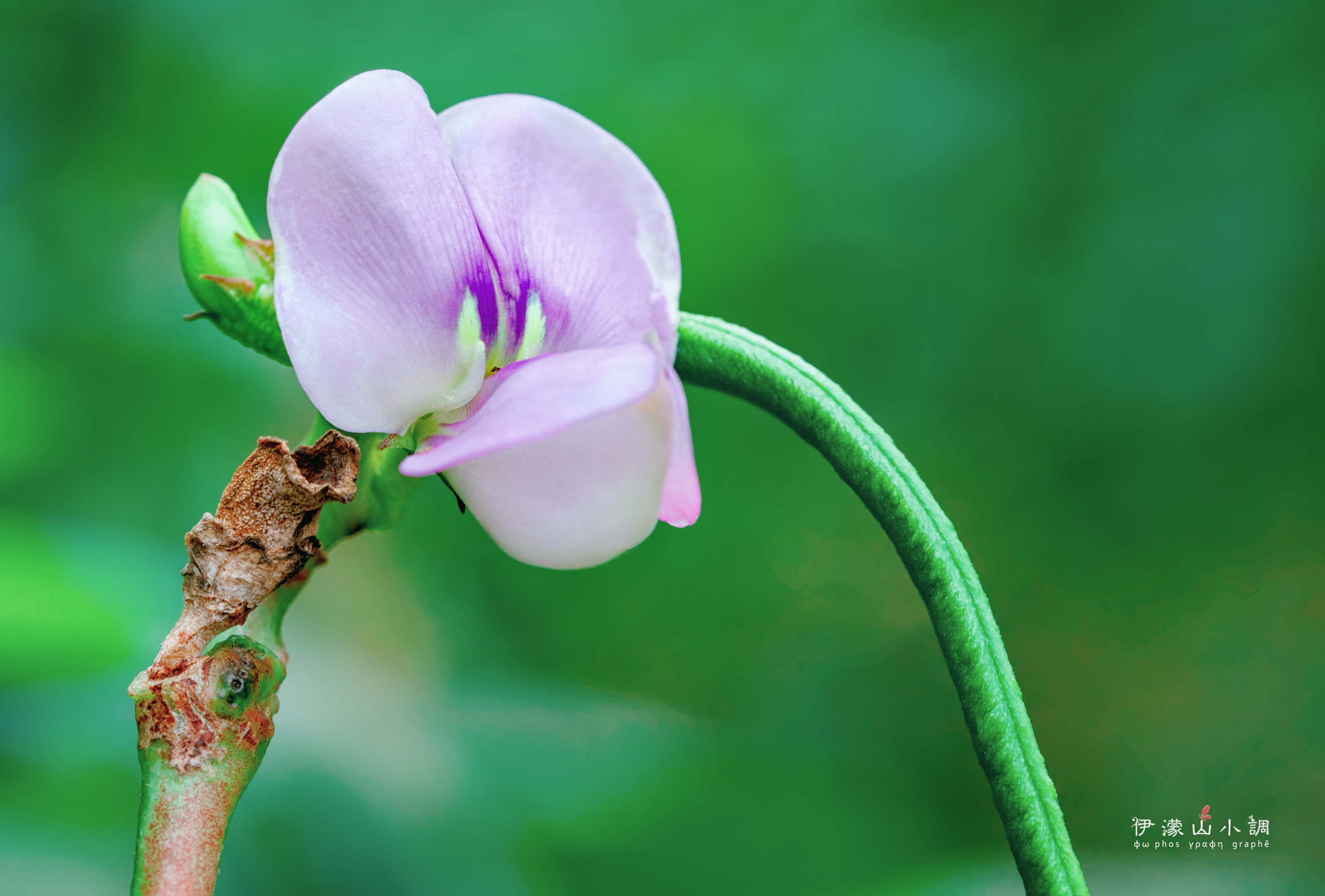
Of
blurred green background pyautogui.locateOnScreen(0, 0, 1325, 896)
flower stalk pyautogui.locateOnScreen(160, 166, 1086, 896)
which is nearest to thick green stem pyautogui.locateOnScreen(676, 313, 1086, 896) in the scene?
flower stalk pyautogui.locateOnScreen(160, 166, 1086, 896)

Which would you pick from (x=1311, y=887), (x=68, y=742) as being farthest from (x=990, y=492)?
(x=68, y=742)

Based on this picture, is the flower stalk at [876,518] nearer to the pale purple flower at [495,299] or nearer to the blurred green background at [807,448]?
the pale purple flower at [495,299]

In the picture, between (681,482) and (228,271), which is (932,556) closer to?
(681,482)

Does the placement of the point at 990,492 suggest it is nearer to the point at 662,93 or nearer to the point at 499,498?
the point at 662,93

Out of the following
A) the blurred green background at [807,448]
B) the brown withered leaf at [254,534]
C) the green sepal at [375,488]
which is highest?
the blurred green background at [807,448]

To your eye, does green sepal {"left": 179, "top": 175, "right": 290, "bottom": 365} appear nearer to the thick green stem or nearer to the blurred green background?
the thick green stem

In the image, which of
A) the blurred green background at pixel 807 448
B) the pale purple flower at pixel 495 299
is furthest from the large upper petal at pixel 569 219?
the blurred green background at pixel 807 448

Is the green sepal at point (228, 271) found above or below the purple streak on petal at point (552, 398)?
above
